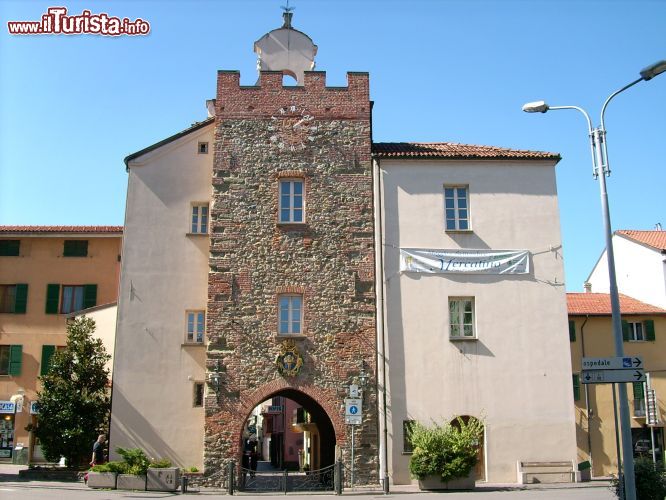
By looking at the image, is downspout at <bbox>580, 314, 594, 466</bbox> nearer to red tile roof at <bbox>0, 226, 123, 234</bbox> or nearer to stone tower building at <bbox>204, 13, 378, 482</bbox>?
stone tower building at <bbox>204, 13, 378, 482</bbox>

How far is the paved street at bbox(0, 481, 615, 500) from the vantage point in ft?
61.7

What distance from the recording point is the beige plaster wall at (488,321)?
76.8 ft

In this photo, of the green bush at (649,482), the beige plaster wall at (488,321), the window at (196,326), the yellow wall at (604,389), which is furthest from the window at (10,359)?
the green bush at (649,482)

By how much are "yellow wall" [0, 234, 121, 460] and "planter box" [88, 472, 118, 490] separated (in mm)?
12834

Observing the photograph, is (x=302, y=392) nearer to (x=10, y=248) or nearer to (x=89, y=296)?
(x=89, y=296)

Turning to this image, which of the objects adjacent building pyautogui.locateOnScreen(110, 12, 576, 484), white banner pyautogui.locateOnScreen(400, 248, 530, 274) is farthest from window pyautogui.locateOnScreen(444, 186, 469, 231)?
white banner pyautogui.locateOnScreen(400, 248, 530, 274)

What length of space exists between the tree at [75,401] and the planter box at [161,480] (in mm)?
5895

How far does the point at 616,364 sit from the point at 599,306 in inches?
769

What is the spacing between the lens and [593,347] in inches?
1232

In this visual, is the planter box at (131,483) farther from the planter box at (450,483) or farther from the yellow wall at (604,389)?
the yellow wall at (604,389)

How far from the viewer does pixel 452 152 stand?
2534cm

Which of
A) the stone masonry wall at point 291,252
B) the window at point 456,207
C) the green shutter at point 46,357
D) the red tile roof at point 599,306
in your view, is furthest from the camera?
the green shutter at point 46,357

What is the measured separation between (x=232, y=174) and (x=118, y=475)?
1026 centimetres

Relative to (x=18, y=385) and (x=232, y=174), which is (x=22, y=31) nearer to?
(x=232, y=174)
